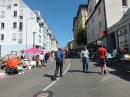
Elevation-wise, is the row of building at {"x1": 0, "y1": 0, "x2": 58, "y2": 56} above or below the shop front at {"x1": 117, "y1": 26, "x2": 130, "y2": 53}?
above

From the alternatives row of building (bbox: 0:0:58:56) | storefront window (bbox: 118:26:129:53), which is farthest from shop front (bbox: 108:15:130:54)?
row of building (bbox: 0:0:58:56)

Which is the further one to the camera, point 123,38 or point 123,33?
point 123,38

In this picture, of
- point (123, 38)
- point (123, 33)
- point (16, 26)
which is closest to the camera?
point (123, 33)

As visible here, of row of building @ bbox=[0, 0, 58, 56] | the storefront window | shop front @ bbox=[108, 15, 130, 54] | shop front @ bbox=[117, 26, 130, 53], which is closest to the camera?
shop front @ bbox=[108, 15, 130, 54]

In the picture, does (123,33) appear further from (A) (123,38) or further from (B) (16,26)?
(B) (16,26)

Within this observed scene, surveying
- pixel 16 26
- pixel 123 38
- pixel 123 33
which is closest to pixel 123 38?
pixel 123 38

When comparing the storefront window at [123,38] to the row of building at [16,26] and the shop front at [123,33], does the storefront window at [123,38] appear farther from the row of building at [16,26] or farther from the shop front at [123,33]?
the row of building at [16,26]

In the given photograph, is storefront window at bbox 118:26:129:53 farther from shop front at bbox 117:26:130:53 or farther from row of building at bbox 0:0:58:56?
row of building at bbox 0:0:58:56

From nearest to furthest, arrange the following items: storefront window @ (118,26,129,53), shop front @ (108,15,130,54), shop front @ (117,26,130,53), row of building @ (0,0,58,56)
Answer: shop front @ (108,15,130,54) → shop front @ (117,26,130,53) → storefront window @ (118,26,129,53) → row of building @ (0,0,58,56)

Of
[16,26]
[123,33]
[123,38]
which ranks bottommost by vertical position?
[123,38]

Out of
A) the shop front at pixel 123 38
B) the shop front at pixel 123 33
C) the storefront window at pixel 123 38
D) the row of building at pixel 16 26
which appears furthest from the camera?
the row of building at pixel 16 26

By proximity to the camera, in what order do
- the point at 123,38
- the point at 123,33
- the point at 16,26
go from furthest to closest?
the point at 16,26
the point at 123,38
the point at 123,33

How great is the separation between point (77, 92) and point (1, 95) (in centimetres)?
311

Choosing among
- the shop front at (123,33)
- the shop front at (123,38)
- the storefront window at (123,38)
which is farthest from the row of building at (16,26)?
the storefront window at (123,38)
